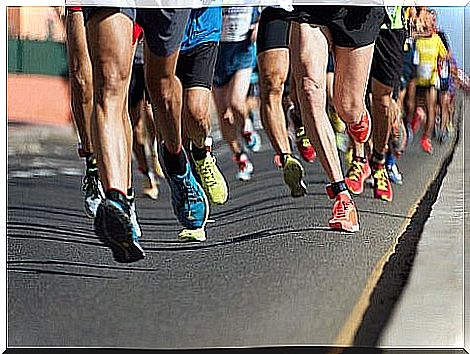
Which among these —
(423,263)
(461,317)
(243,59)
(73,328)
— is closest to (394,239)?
(423,263)

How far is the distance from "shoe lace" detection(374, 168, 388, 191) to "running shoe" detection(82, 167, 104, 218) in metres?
1.06

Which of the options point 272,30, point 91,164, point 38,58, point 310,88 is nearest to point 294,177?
point 310,88

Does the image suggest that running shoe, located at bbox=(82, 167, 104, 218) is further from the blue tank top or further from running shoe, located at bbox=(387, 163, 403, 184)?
running shoe, located at bbox=(387, 163, 403, 184)

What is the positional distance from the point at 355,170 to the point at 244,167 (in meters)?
0.43

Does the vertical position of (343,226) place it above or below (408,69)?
below

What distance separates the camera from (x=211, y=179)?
3398 millimetres

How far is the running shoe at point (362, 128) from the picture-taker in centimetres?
342

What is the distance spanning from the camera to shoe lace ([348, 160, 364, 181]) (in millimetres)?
3428

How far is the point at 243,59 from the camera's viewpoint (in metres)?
3.38

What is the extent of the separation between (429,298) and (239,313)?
0.74 meters

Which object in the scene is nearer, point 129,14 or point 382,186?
point 129,14

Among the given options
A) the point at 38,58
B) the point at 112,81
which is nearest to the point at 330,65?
the point at 112,81

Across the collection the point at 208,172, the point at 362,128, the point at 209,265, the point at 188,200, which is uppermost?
the point at 362,128

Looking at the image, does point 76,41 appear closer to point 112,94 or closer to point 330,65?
point 112,94
